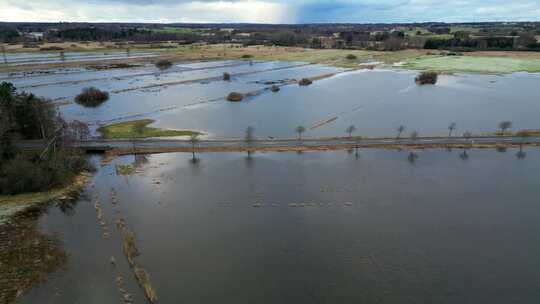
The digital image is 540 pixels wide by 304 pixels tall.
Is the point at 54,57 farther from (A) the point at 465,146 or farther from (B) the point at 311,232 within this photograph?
(B) the point at 311,232

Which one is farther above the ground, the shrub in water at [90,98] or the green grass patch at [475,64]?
the green grass patch at [475,64]

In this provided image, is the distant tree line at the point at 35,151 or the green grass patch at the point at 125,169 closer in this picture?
the distant tree line at the point at 35,151

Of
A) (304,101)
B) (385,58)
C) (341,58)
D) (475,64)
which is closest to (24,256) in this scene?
(304,101)

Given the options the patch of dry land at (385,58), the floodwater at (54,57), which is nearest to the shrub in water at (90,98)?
the patch of dry land at (385,58)

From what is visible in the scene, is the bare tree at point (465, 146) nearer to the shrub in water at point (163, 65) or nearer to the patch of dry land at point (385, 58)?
the patch of dry land at point (385, 58)

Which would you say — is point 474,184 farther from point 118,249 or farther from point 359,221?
point 118,249

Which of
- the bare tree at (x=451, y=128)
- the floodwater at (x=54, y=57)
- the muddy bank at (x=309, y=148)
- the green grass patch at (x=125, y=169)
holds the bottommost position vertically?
the green grass patch at (x=125, y=169)
